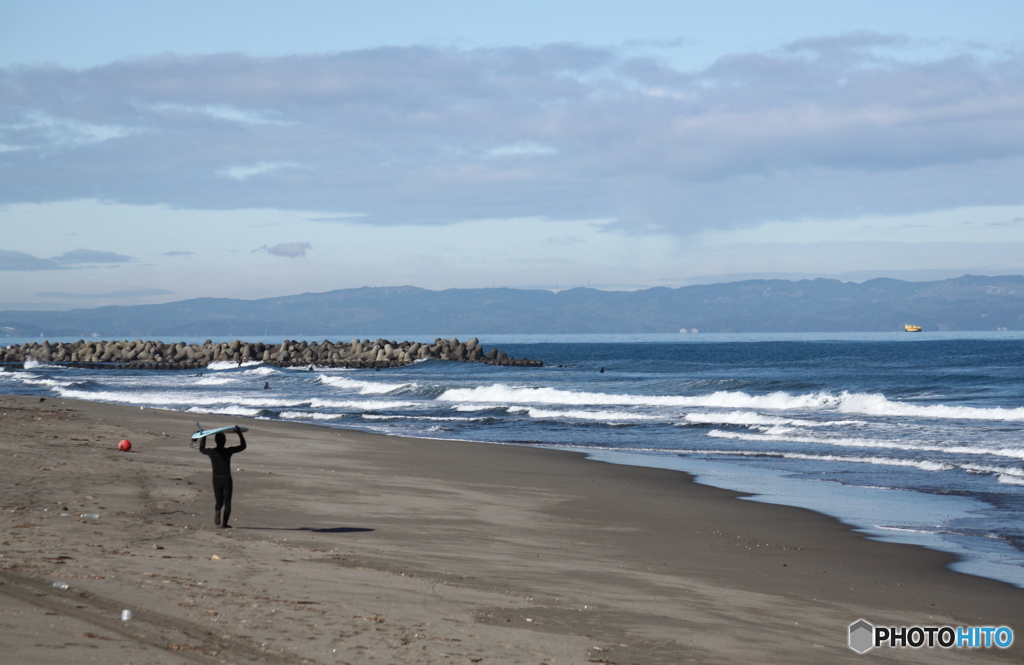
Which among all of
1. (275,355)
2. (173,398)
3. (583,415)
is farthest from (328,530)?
(275,355)

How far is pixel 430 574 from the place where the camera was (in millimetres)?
7426

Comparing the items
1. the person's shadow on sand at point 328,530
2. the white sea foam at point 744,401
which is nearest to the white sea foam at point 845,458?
the white sea foam at point 744,401

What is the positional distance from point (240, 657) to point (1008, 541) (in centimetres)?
973

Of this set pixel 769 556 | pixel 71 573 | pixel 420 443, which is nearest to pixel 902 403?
pixel 420 443

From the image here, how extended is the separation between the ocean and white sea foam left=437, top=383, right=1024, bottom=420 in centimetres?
9

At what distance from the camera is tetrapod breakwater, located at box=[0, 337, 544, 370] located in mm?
74562

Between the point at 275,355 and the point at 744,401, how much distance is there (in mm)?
54395

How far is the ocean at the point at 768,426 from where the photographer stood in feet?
42.6

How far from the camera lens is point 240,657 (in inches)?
185

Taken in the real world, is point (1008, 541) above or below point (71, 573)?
below

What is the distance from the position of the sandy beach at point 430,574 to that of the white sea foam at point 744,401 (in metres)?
17.0

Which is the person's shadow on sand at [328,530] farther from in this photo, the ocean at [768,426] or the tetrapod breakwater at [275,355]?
the tetrapod breakwater at [275,355]

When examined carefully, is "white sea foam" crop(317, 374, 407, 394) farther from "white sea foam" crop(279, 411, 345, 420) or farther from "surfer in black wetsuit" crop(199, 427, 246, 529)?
"surfer in black wetsuit" crop(199, 427, 246, 529)

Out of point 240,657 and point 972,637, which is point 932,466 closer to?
point 972,637
